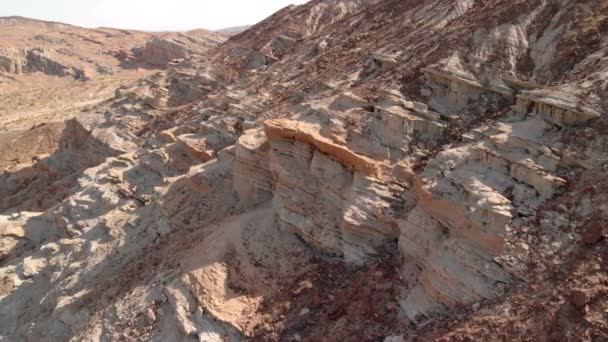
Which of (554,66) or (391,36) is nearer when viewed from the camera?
(554,66)

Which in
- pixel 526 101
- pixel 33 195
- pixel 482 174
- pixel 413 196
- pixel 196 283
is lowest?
pixel 33 195

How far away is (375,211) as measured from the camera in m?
11.5

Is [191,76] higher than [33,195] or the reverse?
higher

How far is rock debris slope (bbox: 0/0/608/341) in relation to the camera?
28.7 ft

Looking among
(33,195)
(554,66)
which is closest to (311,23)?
(33,195)

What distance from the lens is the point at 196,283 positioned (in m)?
11.9

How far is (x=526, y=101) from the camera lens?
10703 millimetres

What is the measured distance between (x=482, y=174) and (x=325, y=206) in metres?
4.22

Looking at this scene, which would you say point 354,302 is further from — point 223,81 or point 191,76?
point 191,76

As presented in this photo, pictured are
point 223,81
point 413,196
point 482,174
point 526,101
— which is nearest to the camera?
point 482,174

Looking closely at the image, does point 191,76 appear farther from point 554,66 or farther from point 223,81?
point 554,66

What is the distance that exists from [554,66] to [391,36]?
8.01 m

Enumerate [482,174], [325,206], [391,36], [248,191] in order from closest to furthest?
1. [482,174]
2. [325,206]
3. [248,191]
4. [391,36]

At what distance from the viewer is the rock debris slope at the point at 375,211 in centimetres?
874
